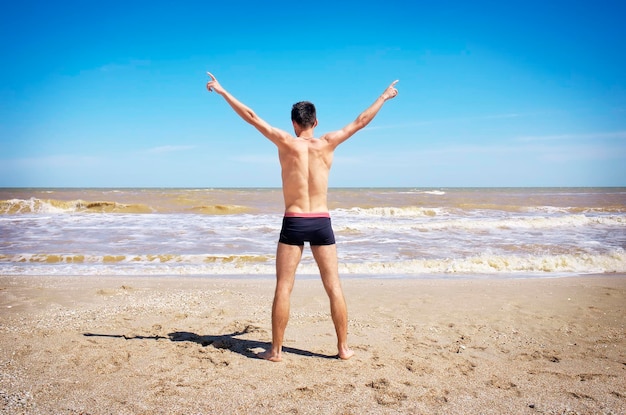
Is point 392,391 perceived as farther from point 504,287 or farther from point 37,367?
point 504,287

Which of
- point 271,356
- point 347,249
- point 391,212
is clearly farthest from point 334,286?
point 391,212

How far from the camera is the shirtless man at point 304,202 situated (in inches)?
140

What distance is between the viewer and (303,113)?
3.64 m

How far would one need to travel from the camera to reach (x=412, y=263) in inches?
356

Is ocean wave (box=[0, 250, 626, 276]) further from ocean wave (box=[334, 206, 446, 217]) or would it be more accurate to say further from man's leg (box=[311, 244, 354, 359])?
ocean wave (box=[334, 206, 446, 217])

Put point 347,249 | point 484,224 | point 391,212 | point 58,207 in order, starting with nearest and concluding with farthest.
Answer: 1. point 347,249
2. point 484,224
3. point 391,212
4. point 58,207

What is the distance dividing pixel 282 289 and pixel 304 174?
103cm

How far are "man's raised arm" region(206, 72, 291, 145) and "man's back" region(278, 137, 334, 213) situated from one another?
82 mm

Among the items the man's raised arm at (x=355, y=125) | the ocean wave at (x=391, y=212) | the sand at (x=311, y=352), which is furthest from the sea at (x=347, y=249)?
the ocean wave at (x=391, y=212)

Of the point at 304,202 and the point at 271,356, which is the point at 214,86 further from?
the point at 271,356

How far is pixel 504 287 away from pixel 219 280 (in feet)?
16.0

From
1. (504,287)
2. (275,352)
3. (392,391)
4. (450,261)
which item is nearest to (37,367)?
(275,352)

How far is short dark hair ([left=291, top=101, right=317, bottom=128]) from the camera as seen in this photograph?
3.63m

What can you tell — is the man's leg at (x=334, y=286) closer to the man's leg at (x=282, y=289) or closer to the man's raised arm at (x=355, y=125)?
the man's leg at (x=282, y=289)
